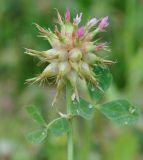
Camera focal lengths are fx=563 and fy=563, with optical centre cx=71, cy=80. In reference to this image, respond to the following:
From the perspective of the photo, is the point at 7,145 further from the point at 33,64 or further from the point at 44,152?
the point at 33,64

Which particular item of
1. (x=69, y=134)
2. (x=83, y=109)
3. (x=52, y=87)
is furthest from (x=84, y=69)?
(x=52, y=87)

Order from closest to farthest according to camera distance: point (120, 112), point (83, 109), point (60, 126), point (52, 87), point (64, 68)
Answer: point (64, 68) < point (60, 126) < point (83, 109) < point (120, 112) < point (52, 87)

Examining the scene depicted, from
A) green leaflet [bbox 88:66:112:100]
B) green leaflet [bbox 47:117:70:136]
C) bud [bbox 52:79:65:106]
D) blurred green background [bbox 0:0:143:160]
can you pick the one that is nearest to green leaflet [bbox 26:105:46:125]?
green leaflet [bbox 47:117:70:136]

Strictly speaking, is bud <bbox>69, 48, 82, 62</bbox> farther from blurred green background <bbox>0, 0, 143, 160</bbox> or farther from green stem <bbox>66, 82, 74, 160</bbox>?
blurred green background <bbox>0, 0, 143, 160</bbox>

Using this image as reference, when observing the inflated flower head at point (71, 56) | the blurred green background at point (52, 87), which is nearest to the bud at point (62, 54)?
the inflated flower head at point (71, 56)

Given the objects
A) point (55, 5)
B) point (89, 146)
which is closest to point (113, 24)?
point (55, 5)

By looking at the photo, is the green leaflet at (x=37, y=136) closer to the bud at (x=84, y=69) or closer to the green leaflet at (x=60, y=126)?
the green leaflet at (x=60, y=126)

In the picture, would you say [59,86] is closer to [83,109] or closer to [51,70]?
[51,70]
